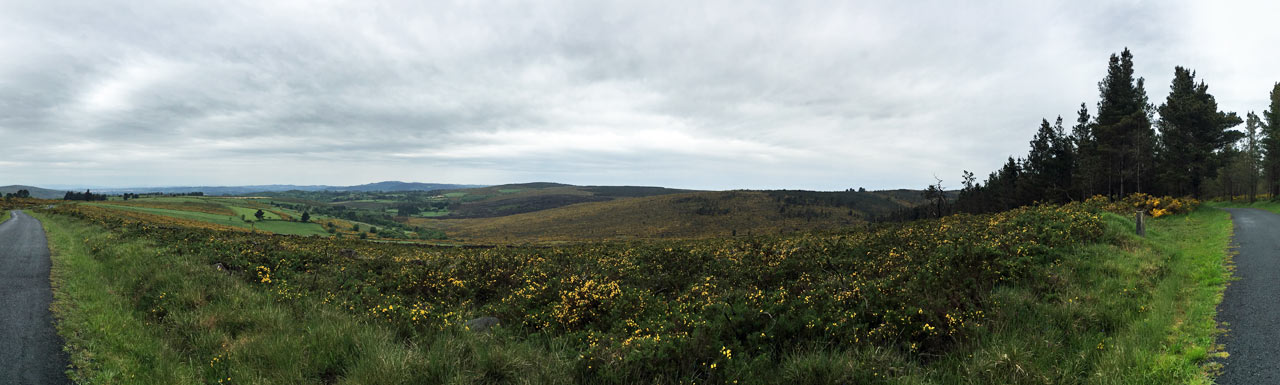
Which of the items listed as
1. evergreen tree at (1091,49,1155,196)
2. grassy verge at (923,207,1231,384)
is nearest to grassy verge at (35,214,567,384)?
grassy verge at (923,207,1231,384)

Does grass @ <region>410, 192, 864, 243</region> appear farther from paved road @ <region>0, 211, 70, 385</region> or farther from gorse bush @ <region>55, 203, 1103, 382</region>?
paved road @ <region>0, 211, 70, 385</region>

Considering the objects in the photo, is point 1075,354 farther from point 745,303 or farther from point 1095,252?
point 1095,252

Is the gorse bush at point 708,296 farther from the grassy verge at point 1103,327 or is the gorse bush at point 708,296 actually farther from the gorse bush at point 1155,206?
the gorse bush at point 1155,206

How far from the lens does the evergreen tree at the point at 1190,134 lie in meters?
35.3

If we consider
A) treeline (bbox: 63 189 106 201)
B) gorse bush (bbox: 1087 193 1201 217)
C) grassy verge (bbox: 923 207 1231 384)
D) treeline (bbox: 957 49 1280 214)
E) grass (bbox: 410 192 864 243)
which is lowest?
grass (bbox: 410 192 864 243)

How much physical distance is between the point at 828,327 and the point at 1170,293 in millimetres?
6388

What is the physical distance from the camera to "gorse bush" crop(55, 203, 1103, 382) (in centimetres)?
575

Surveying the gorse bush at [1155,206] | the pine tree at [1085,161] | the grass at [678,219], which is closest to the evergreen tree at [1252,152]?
the pine tree at [1085,161]

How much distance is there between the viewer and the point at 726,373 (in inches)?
205

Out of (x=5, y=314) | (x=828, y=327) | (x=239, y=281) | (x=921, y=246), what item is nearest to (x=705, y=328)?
(x=828, y=327)

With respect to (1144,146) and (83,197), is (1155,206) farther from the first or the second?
(83,197)

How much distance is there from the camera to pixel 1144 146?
34.0 metres

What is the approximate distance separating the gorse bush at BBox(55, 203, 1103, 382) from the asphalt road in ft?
7.13

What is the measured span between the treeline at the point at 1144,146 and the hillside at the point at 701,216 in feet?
190
